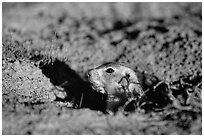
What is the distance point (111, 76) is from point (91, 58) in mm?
122

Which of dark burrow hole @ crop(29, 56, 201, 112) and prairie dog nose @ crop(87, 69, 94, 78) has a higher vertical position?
prairie dog nose @ crop(87, 69, 94, 78)

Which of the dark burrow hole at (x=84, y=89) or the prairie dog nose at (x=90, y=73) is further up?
the prairie dog nose at (x=90, y=73)

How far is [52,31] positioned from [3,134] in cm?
41

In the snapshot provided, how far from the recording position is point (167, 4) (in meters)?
0.98

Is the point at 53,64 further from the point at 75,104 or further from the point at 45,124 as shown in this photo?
the point at 45,124

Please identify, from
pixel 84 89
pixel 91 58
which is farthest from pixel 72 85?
pixel 91 58

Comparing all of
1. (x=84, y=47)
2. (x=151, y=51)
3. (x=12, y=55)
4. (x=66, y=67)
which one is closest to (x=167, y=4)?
(x=151, y=51)

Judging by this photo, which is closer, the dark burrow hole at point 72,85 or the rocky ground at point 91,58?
the rocky ground at point 91,58

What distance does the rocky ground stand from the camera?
0.93 meters

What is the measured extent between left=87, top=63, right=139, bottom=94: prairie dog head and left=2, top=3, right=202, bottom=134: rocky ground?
0.03 meters

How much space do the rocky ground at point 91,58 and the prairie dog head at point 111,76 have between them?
3 cm

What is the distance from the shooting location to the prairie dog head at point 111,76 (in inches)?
47.0

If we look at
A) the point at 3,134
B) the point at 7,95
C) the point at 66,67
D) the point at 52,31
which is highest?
the point at 52,31

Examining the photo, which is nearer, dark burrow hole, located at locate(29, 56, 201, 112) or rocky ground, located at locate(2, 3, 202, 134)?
rocky ground, located at locate(2, 3, 202, 134)
